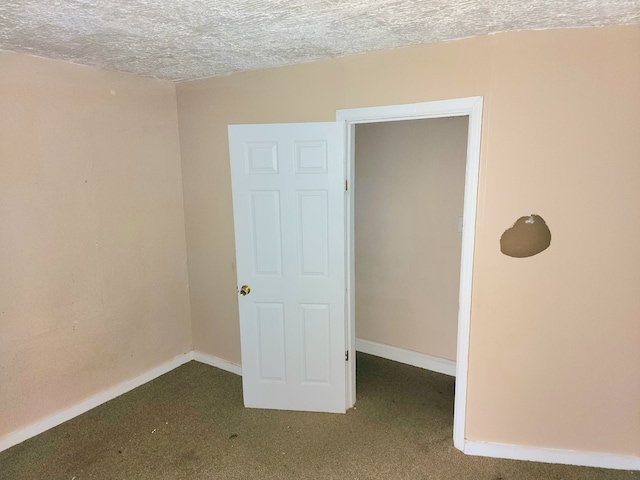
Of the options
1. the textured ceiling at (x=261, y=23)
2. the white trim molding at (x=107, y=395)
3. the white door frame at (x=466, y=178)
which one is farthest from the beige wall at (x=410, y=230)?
the white trim molding at (x=107, y=395)

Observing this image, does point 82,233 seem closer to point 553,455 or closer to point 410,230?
point 410,230

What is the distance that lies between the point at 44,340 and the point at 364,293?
2421mm

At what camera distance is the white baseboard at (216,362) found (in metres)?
3.34

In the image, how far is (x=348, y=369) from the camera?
279cm

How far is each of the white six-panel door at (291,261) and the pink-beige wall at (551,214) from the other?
17.0 inches

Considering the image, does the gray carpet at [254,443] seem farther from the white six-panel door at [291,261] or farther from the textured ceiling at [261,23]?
the textured ceiling at [261,23]

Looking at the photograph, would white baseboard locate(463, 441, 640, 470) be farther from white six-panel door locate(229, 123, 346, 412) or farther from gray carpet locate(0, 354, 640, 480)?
white six-panel door locate(229, 123, 346, 412)

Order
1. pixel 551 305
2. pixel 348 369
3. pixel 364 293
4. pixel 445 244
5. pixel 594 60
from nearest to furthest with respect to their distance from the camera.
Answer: pixel 594 60 < pixel 551 305 < pixel 348 369 < pixel 445 244 < pixel 364 293

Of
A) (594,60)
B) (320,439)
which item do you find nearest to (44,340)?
Answer: (320,439)

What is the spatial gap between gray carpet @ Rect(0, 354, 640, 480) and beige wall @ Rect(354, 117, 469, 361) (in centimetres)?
55

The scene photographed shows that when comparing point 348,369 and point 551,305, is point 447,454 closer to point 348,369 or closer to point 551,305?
point 348,369

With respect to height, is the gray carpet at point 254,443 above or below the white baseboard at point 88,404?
below

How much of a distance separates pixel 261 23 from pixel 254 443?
7.61 feet

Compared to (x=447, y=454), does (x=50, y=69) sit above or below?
above
